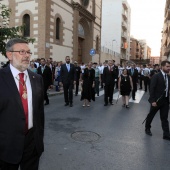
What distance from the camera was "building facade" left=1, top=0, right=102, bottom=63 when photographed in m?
19.1

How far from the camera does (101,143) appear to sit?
5340 mm

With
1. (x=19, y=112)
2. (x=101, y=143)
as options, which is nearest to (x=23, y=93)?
(x=19, y=112)

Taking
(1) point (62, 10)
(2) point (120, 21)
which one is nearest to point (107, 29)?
(2) point (120, 21)

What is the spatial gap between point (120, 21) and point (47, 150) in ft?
200

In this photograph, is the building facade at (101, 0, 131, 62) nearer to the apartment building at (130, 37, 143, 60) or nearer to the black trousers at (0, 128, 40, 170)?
the apartment building at (130, 37, 143, 60)

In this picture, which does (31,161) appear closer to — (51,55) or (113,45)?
(51,55)

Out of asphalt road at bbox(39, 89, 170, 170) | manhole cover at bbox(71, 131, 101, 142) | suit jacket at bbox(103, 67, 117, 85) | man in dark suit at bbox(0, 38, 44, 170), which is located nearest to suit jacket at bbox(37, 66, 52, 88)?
asphalt road at bbox(39, 89, 170, 170)

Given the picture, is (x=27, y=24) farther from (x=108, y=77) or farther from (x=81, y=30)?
(x=108, y=77)

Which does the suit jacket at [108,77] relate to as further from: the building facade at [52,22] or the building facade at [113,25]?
the building facade at [113,25]

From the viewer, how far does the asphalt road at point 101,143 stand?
4.22 m

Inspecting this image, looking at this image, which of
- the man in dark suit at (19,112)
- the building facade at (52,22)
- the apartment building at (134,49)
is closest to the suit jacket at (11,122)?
the man in dark suit at (19,112)

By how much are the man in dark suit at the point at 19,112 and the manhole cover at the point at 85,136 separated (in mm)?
2902

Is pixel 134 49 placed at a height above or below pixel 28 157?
above

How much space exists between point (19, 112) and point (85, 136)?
3557mm
